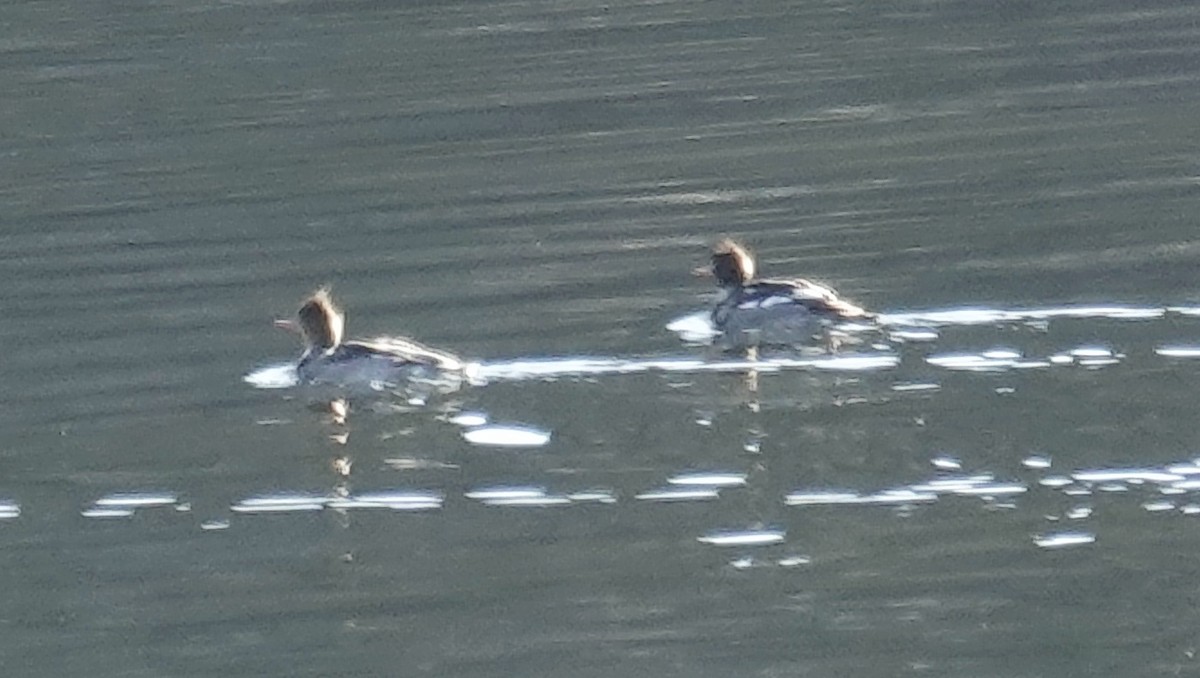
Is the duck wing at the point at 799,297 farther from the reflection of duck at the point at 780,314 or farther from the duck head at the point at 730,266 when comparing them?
the duck head at the point at 730,266

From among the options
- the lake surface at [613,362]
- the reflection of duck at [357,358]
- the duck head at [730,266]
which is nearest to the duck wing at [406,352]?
the reflection of duck at [357,358]

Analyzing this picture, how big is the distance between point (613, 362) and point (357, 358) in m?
1.22

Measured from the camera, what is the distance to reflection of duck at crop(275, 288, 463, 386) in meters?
15.3

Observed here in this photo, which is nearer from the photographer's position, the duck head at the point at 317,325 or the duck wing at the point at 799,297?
the duck wing at the point at 799,297

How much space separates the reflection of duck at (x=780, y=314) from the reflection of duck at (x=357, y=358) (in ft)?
4.72

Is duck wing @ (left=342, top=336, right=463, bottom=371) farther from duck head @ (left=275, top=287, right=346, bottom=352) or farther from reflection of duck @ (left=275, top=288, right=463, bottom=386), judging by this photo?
duck head @ (left=275, top=287, right=346, bottom=352)

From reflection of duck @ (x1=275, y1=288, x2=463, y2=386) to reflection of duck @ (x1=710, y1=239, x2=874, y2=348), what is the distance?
1.44 m

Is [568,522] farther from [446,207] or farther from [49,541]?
[446,207]

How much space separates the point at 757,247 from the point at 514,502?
5.81 m

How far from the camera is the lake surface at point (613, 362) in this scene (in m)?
12.0

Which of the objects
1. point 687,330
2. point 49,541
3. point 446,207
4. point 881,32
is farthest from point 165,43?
point 49,541

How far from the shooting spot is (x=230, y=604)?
12.4m

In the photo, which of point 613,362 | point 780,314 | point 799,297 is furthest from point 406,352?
point 799,297

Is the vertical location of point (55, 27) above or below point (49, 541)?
above
